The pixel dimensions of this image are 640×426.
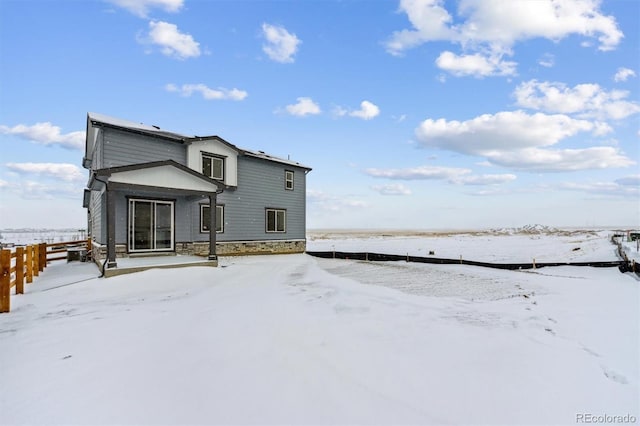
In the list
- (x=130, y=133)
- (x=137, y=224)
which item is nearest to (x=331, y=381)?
(x=137, y=224)

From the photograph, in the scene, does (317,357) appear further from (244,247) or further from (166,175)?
(244,247)

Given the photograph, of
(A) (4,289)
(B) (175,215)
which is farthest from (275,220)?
(A) (4,289)

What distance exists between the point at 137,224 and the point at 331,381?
12.8 m

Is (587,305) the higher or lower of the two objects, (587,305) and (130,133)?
the lower

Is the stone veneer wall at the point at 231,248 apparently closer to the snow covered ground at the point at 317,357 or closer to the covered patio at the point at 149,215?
the covered patio at the point at 149,215

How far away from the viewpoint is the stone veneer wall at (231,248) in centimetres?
1373

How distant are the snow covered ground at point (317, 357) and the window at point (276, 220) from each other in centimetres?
1141

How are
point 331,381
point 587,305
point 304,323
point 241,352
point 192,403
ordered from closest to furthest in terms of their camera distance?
1. point 192,403
2. point 331,381
3. point 241,352
4. point 304,323
5. point 587,305

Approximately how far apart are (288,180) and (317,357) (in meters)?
17.3

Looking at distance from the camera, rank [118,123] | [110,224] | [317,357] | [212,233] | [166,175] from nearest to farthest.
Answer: [317,357] → [110,224] → [166,175] → [212,233] → [118,123]

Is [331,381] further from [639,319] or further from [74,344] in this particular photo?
[639,319]

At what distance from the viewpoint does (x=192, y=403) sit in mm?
3277

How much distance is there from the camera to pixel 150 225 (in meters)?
14.2

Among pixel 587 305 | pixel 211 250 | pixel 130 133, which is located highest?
pixel 130 133
